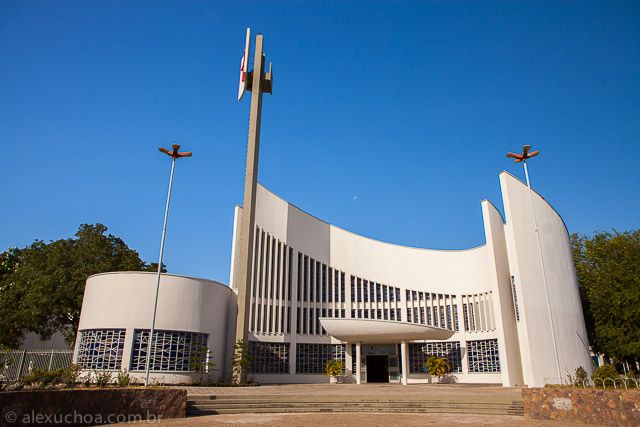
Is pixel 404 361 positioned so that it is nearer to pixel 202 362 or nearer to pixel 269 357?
pixel 269 357

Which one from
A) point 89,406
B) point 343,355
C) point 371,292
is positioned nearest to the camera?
point 89,406

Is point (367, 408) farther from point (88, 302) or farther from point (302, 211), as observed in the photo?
point (302, 211)

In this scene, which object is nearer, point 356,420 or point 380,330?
point 356,420

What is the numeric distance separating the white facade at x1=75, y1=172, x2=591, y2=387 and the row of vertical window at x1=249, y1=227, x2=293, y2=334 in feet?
0.24

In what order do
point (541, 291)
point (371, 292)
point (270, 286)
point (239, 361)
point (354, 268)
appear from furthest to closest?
point (354, 268)
point (371, 292)
point (270, 286)
point (541, 291)
point (239, 361)

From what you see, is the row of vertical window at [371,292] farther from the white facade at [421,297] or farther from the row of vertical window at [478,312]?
the row of vertical window at [478,312]

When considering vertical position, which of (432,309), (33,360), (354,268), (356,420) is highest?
(354,268)

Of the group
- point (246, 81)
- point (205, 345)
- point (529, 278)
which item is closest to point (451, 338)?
point (529, 278)

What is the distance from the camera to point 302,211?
33688 millimetres

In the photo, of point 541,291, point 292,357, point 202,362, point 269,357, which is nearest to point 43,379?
point 202,362

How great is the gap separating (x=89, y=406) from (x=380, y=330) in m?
18.5

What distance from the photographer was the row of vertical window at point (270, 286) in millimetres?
29828

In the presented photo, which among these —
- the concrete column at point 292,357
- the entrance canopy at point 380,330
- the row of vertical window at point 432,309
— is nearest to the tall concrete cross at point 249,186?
the entrance canopy at point 380,330

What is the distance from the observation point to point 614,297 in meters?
25.2
